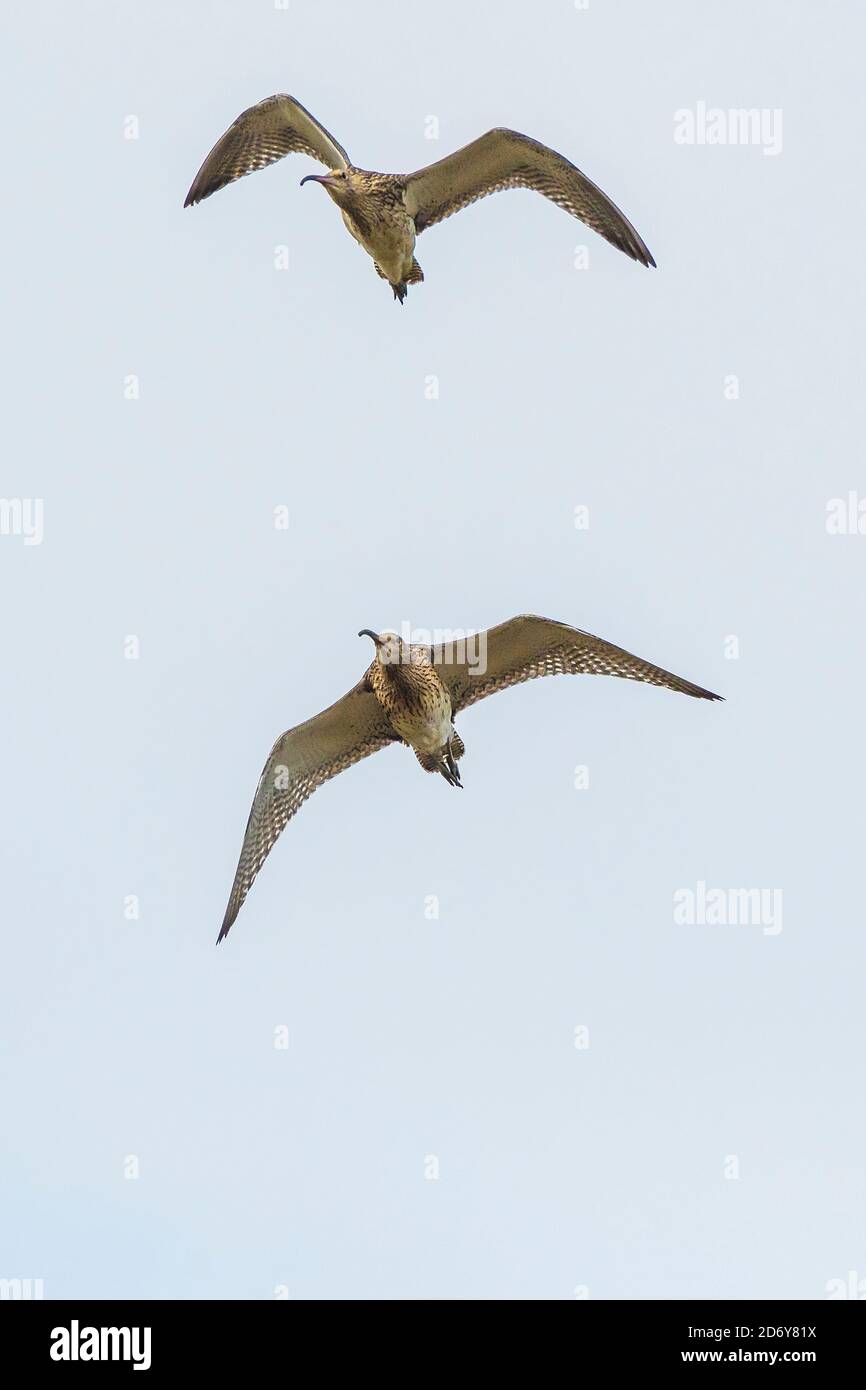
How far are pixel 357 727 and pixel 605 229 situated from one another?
18.7ft

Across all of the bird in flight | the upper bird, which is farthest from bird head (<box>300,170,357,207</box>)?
the bird in flight

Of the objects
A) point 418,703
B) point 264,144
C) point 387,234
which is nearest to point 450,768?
point 418,703

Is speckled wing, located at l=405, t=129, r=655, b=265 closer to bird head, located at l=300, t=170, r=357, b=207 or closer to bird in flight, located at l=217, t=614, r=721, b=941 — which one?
bird head, located at l=300, t=170, r=357, b=207

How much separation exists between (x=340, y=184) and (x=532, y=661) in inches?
211

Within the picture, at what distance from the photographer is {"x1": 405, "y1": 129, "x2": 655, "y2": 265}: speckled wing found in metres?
22.3

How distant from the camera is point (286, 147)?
24.2 m

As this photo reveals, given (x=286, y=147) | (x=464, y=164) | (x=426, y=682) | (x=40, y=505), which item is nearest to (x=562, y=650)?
(x=426, y=682)

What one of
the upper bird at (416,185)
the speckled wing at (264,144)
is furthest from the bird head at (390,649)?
the speckled wing at (264,144)

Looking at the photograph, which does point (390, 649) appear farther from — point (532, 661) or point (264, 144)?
point (264, 144)

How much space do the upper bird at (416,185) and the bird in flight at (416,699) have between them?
401 cm

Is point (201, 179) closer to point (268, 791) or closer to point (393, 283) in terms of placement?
point (393, 283)

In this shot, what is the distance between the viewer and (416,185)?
2294 cm
